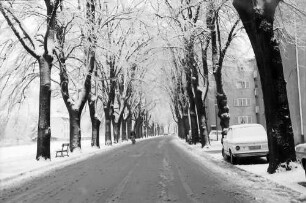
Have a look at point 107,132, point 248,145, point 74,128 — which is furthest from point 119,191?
point 107,132

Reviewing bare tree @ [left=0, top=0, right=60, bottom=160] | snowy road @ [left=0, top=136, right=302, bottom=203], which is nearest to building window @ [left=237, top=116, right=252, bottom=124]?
bare tree @ [left=0, top=0, right=60, bottom=160]

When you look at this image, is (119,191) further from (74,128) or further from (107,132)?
(107,132)

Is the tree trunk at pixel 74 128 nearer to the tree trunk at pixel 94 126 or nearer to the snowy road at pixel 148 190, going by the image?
the tree trunk at pixel 94 126

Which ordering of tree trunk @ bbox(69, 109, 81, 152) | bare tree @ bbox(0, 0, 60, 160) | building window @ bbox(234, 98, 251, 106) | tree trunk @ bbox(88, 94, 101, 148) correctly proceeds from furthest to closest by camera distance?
building window @ bbox(234, 98, 251, 106) → tree trunk @ bbox(88, 94, 101, 148) → tree trunk @ bbox(69, 109, 81, 152) → bare tree @ bbox(0, 0, 60, 160)

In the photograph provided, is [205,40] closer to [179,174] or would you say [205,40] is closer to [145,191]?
[179,174]

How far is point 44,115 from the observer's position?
21.3m

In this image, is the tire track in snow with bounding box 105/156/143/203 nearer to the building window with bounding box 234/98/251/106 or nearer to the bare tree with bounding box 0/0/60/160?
the bare tree with bounding box 0/0/60/160

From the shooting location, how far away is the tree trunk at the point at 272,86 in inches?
466

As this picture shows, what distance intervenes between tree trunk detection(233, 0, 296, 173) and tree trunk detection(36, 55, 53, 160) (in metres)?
12.5

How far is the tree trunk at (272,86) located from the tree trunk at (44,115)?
41.0 ft

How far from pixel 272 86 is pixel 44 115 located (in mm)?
13105

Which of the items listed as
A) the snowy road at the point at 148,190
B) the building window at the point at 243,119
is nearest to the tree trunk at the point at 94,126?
the snowy road at the point at 148,190

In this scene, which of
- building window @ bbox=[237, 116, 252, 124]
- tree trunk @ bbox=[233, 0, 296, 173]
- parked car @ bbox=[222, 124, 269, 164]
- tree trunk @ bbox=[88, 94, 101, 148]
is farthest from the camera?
building window @ bbox=[237, 116, 252, 124]

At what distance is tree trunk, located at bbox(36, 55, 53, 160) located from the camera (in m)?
21.2
